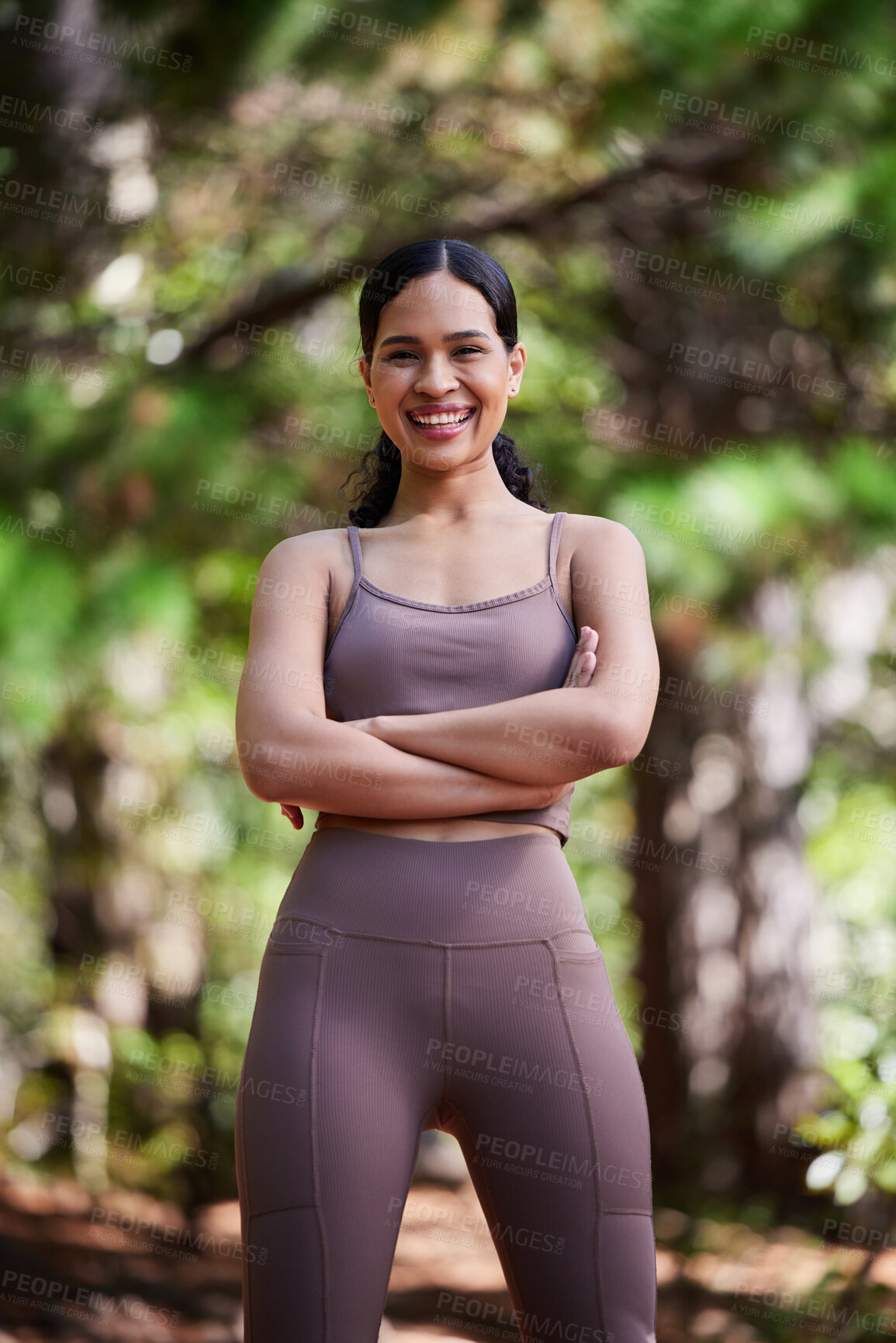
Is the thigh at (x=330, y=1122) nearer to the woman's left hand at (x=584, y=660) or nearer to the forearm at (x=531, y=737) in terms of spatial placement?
the forearm at (x=531, y=737)

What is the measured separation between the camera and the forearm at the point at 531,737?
163 centimetres

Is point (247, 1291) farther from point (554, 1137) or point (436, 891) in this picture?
point (436, 891)

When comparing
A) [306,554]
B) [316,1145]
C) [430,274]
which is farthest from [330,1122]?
[430,274]

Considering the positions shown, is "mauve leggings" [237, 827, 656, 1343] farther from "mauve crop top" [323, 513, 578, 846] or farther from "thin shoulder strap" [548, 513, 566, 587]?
"thin shoulder strap" [548, 513, 566, 587]

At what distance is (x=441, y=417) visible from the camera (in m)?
1.77

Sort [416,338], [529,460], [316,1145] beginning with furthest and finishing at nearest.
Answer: [529,460], [416,338], [316,1145]

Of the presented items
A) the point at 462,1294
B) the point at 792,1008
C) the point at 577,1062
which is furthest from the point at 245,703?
the point at 792,1008

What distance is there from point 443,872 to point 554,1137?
1.12 feet

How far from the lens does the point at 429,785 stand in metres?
1.64

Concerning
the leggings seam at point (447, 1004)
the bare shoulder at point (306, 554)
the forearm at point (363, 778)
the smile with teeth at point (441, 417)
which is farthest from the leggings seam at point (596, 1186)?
the smile with teeth at point (441, 417)

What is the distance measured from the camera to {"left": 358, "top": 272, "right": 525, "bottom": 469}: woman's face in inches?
68.6

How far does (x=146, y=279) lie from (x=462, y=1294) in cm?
374

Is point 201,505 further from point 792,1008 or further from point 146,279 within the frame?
point 792,1008

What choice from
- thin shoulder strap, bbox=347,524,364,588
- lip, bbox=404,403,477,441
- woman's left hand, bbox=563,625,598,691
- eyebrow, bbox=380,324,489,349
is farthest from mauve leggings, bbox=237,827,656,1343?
eyebrow, bbox=380,324,489,349
